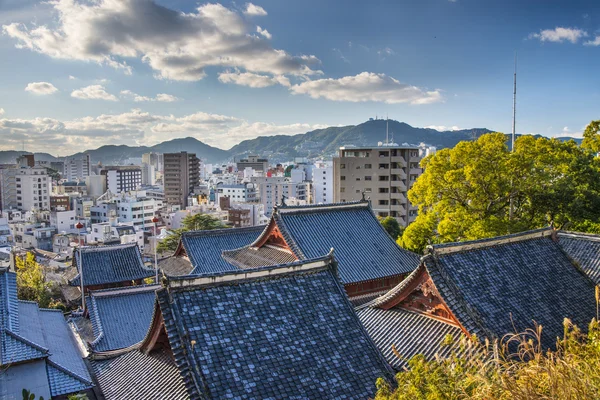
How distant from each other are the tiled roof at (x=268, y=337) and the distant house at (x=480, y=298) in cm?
311

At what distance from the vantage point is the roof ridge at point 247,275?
12.6 meters

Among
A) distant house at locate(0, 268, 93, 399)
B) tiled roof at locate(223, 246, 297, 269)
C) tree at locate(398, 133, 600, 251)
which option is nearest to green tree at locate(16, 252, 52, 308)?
distant house at locate(0, 268, 93, 399)

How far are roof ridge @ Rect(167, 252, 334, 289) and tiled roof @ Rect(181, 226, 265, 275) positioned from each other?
676 inches

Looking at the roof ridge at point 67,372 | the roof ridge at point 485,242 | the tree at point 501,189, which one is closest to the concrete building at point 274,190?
the tree at point 501,189

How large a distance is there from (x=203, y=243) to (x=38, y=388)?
17.5 m

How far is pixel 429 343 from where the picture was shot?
1541 cm

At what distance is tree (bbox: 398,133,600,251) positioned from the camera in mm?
27766

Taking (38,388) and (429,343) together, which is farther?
(38,388)

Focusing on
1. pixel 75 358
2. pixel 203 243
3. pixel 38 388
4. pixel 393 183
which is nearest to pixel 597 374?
pixel 38 388

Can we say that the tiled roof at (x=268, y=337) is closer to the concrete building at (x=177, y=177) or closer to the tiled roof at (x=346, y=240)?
the tiled roof at (x=346, y=240)

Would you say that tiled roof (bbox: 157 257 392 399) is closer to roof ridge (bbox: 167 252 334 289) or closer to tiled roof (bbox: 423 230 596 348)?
A: roof ridge (bbox: 167 252 334 289)

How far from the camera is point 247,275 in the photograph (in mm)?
13672

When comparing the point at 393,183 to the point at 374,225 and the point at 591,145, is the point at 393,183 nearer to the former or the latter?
the point at 591,145

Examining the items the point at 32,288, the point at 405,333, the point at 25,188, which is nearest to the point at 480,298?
the point at 405,333
